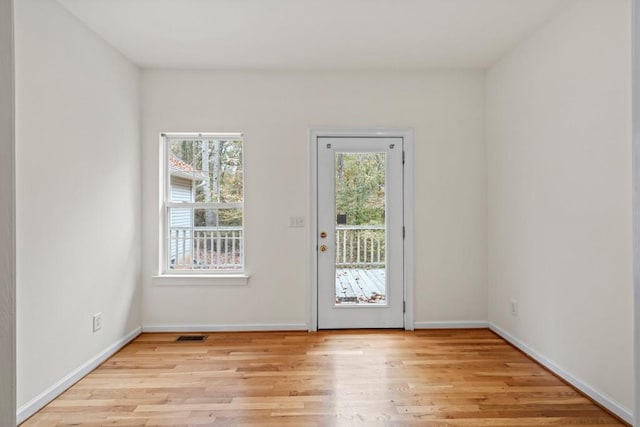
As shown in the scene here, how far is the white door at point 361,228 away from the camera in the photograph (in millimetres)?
3475

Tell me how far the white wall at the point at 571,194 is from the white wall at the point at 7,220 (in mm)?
2697

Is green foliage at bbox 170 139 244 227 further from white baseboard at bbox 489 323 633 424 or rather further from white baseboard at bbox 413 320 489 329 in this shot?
white baseboard at bbox 489 323 633 424

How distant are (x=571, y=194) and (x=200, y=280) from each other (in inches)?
126

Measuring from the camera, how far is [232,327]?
3445 millimetres

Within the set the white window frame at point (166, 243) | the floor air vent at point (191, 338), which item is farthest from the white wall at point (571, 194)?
the floor air vent at point (191, 338)

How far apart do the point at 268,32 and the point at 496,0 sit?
1.64 m

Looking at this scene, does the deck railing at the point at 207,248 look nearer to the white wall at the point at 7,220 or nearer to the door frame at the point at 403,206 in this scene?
the door frame at the point at 403,206

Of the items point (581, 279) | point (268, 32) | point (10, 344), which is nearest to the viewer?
point (10, 344)

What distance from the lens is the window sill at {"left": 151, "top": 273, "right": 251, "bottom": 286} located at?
3.41 metres

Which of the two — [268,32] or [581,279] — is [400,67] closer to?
[268,32]

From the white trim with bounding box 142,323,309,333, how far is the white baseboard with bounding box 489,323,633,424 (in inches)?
74.3

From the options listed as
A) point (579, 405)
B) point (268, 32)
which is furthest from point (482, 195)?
point (268, 32)

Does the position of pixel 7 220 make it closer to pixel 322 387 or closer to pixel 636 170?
pixel 636 170

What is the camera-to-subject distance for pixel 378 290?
3516 millimetres
